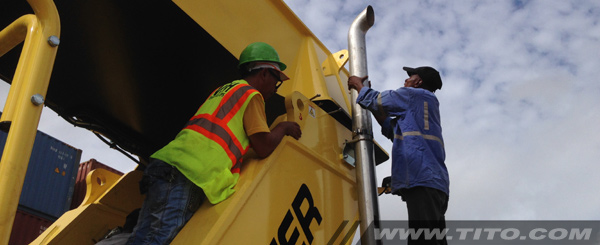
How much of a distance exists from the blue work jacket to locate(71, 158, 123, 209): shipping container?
35.9 ft

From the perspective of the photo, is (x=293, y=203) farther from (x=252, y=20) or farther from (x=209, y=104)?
(x=252, y=20)

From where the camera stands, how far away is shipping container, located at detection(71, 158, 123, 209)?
13.0 meters

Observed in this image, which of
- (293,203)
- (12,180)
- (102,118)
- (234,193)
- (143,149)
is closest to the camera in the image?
(12,180)

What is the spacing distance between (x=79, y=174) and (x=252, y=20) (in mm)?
12616

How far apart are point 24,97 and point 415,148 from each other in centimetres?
215

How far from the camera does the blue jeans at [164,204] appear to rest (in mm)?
2121

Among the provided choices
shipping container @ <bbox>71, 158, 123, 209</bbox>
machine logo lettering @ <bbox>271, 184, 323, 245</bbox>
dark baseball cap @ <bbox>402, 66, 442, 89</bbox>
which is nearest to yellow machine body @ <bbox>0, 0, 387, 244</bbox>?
machine logo lettering @ <bbox>271, 184, 323, 245</bbox>

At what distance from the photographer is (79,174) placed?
45.4 feet

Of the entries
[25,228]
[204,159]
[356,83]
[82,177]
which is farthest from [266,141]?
[82,177]

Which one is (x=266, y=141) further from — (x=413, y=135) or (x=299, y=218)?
(x=413, y=135)

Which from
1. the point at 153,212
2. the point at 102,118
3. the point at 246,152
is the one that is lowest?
the point at 153,212

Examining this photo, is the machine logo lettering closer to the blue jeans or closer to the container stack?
the blue jeans

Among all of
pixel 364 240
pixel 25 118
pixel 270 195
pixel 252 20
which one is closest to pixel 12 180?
pixel 25 118

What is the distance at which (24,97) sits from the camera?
4.42 feet
